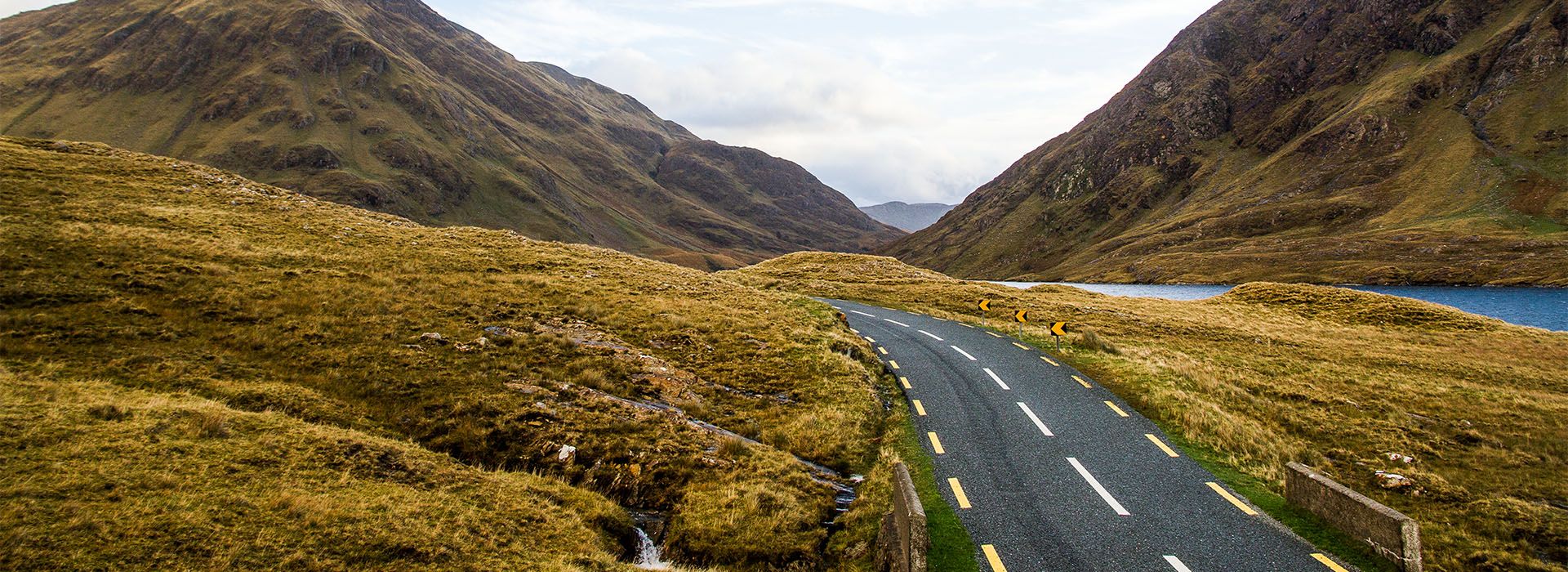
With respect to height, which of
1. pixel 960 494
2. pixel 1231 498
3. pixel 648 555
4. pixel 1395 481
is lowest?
pixel 648 555

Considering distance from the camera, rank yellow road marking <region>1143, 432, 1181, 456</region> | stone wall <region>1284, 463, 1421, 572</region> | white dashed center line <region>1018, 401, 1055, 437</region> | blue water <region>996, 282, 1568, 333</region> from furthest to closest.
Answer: blue water <region>996, 282, 1568, 333</region>
white dashed center line <region>1018, 401, 1055, 437</region>
yellow road marking <region>1143, 432, 1181, 456</region>
stone wall <region>1284, 463, 1421, 572</region>

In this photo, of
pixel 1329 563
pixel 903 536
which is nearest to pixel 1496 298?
pixel 1329 563

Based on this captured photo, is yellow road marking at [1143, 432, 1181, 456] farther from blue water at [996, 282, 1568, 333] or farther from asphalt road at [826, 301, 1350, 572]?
blue water at [996, 282, 1568, 333]

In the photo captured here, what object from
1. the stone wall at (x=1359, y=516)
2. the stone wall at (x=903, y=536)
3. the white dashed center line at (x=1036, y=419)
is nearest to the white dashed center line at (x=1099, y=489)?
the white dashed center line at (x=1036, y=419)

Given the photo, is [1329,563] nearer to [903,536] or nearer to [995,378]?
[903,536]

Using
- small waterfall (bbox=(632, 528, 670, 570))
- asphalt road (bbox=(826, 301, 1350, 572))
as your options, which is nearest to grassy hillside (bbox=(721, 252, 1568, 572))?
asphalt road (bbox=(826, 301, 1350, 572))

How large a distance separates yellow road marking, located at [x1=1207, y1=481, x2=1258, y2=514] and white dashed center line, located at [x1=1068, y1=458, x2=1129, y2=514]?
237 centimetres

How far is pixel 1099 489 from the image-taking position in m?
11.8

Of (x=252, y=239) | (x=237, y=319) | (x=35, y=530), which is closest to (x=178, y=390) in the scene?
(x=237, y=319)

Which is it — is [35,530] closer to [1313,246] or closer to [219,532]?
[219,532]

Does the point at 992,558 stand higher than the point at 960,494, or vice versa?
the point at 960,494

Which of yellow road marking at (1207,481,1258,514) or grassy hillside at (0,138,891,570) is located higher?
grassy hillside at (0,138,891,570)

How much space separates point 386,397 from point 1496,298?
143 metres

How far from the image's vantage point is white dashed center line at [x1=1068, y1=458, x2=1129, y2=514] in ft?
36.1
